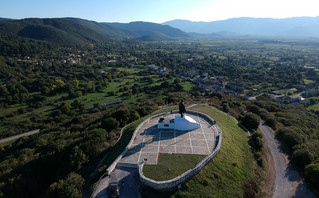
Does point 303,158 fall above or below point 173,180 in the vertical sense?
below

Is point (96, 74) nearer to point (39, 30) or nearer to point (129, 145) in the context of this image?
point (129, 145)

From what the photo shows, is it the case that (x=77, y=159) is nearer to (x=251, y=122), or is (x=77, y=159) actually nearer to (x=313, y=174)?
(x=313, y=174)

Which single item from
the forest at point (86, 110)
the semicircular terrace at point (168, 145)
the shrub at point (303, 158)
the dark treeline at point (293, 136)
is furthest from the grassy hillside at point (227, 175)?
the shrub at point (303, 158)

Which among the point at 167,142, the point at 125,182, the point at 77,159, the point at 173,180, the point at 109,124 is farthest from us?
the point at 109,124

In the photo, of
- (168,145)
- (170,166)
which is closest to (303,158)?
(168,145)

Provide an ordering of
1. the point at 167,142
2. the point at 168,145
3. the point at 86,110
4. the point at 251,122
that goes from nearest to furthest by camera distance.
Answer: the point at 168,145 → the point at 167,142 → the point at 251,122 → the point at 86,110

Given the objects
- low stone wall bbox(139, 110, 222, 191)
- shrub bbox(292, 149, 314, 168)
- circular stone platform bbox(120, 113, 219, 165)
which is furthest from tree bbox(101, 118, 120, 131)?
shrub bbox(292, 149, 314, 168)

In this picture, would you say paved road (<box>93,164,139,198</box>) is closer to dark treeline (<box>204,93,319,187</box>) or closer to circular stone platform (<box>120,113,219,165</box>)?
circular stone platform (<box>120,113,219,165</box>)
